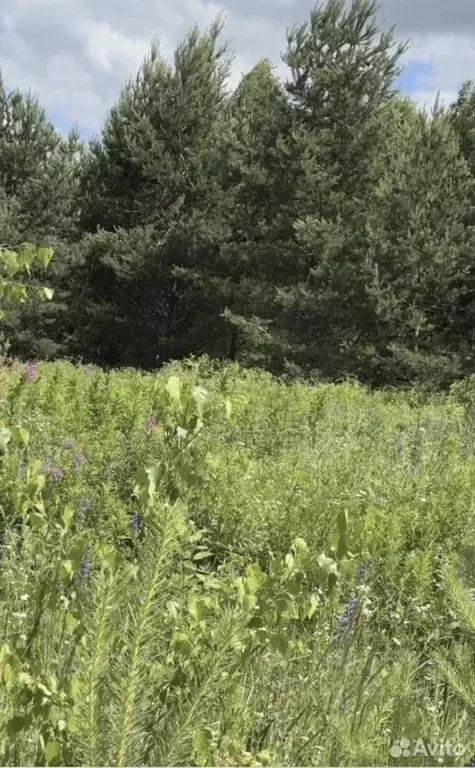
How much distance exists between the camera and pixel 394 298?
40.9ft

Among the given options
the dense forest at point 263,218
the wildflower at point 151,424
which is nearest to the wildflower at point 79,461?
the wildflower at point 151,424

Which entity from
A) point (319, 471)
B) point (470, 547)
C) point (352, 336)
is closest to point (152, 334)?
point (352, 336)

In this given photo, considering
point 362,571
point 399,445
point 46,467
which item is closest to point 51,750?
point 362,571

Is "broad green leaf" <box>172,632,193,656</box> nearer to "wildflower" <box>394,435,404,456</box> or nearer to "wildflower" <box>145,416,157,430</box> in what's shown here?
"wildflower" <box>145,416,157,430</box>

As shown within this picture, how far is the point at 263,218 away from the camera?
15914 mm

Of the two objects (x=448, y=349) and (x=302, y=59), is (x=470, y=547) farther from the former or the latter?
(x=302, y=59)

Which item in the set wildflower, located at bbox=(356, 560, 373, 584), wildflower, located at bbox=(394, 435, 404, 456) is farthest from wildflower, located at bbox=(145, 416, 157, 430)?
wildflower, located at bbox=(356, 560, 373, 584)

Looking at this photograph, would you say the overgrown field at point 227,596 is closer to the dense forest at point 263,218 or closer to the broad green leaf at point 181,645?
the broad green leaf at point 181,645

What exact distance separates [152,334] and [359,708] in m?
17.8

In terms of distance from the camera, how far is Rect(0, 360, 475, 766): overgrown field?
1051mm

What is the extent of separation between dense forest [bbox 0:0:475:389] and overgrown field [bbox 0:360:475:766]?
8291 millimetres

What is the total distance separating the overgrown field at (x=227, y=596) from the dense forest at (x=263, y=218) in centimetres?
829

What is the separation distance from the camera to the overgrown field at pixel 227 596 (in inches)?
41.4

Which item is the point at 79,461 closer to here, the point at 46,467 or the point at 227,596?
the point at 46,467
